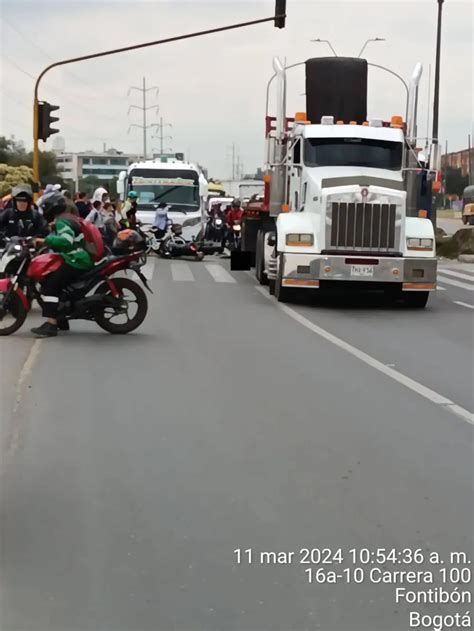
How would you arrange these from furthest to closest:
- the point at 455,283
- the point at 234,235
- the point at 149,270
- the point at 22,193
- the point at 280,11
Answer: the point at 234,235, the point at 149,270, the point at 280,11, the point at 455,283, the point at 22,193

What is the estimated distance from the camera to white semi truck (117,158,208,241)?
32844mm

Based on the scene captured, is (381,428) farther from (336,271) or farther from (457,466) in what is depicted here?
(336,271)

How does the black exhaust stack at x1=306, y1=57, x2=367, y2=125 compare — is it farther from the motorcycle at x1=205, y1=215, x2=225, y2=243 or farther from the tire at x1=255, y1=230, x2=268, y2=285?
the motorcycle at x1=205, y1=215, x2=225, y2=243

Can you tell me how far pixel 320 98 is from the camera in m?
20.8

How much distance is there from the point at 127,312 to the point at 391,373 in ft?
11.7

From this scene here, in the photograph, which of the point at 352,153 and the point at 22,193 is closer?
the point at 22,193

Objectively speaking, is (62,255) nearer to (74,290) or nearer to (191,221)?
(74,290)

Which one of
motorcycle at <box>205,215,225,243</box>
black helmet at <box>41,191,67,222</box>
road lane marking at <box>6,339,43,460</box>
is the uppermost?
black helmet at <box>41,191,67,222</box>

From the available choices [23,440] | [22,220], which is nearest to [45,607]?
[23,440]

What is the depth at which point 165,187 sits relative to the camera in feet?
109

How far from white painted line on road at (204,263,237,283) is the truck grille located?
18.9 ft

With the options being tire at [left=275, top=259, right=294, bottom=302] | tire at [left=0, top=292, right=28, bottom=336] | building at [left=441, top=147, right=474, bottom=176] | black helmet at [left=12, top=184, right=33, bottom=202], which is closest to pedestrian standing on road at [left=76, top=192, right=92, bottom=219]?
tire at [left=275, top=259, right=294, bottom=302]

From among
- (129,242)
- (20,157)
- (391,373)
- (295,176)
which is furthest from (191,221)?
(20,157)

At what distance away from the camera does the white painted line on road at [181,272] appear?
22.5 meters
